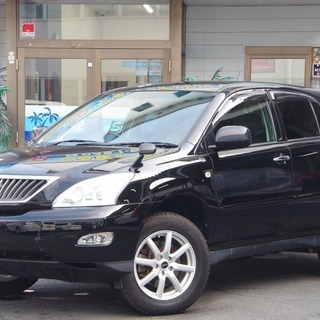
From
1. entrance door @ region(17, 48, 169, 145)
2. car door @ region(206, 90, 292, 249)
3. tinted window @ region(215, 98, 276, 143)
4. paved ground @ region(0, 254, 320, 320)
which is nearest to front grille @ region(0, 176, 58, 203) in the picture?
paved ground @ region(0, 254, 320, 320)

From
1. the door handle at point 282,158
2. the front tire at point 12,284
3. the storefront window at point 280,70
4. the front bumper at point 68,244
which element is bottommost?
the front tire at point 12,284

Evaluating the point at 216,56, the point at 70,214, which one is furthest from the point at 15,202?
the point at 216,56

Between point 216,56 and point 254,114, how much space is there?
6693 millimetres

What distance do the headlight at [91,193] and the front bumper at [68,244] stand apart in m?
0.05

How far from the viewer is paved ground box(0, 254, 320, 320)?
541cm

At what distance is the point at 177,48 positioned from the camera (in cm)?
1179

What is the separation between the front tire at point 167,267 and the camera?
508cm

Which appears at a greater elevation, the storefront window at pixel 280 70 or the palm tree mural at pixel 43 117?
the storefront window at pixel 280 70

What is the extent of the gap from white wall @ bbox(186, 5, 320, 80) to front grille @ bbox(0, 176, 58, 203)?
26.4ft

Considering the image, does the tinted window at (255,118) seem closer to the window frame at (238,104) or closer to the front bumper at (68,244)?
the window frame at (238,104)

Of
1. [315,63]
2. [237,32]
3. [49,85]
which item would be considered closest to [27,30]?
[49,85]

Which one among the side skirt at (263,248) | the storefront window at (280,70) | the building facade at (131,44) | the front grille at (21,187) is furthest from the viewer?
the storefront window at (280,70)

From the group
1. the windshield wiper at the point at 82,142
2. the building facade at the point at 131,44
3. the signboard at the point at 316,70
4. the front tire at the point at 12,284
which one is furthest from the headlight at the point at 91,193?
the signboard at the point at 316,70

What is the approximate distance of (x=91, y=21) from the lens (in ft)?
39.8
